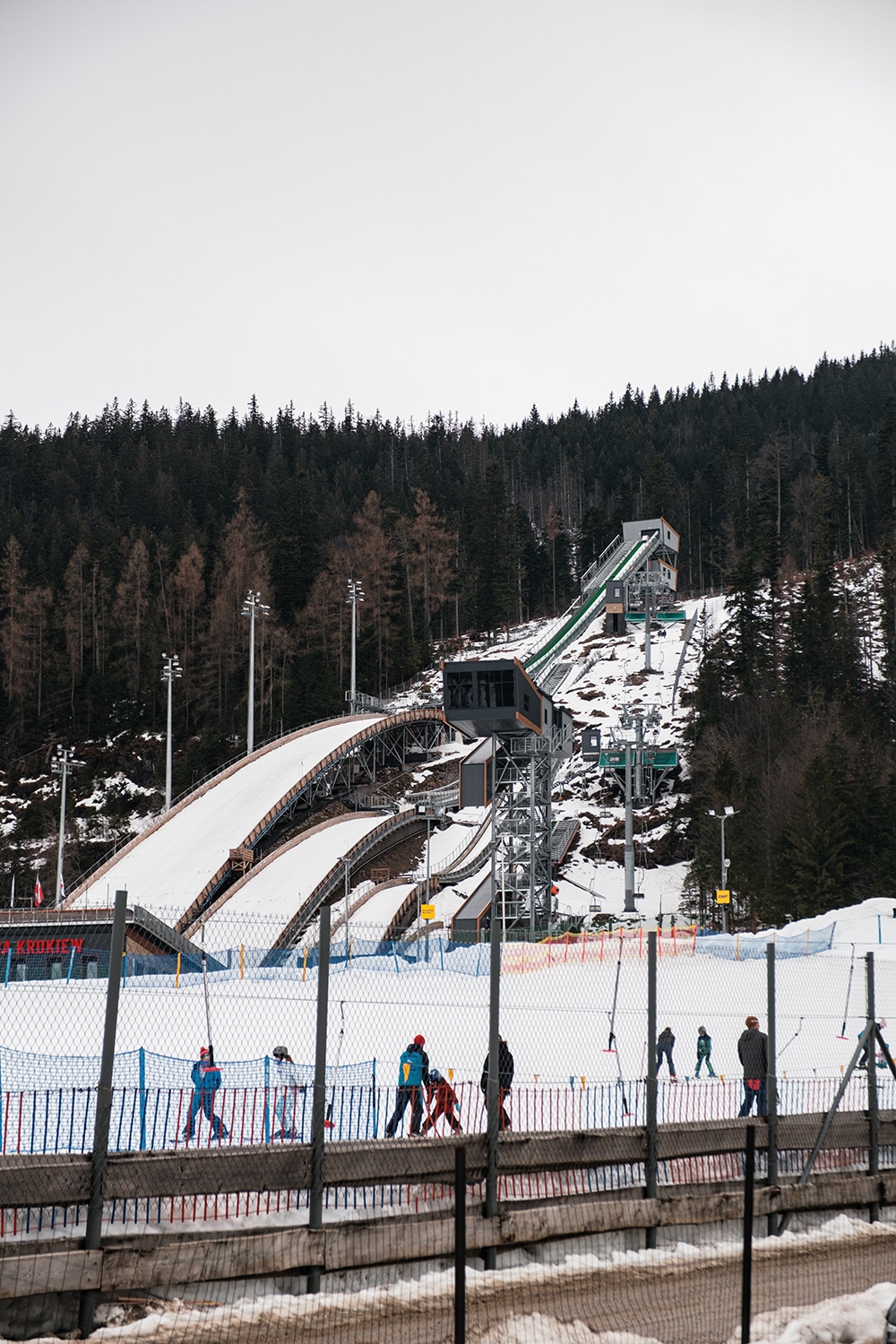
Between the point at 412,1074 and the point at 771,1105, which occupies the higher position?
the point at 771,1105

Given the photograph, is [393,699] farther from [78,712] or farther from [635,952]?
[635,952]

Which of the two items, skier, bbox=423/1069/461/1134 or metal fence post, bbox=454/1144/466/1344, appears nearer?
metal fence post, bbox=454/1144/466/1344

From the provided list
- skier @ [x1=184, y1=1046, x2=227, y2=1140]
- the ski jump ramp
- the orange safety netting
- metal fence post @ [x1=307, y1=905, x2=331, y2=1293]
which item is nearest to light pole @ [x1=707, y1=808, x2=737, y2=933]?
the orange safety netting

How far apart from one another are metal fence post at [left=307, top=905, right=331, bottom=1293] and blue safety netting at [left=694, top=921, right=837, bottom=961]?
28169mm

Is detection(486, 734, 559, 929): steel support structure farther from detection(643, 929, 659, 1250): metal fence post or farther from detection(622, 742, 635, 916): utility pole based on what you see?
detection(643, 929, 659, 1250): metal fence post

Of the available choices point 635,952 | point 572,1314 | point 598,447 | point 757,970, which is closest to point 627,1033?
point 757,970

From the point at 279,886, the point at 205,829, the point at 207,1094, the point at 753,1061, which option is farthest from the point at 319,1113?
the point at 205,829

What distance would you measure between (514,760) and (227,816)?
49.2 feet

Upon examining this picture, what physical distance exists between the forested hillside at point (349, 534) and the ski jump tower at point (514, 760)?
21060mm

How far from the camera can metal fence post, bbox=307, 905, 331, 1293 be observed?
8312mm

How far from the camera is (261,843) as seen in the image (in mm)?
61594

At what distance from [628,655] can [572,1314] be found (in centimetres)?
8749

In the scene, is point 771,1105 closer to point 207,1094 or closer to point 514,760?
point 207,1094

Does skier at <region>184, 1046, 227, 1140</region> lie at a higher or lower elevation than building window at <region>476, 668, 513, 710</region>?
lower
